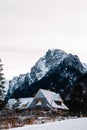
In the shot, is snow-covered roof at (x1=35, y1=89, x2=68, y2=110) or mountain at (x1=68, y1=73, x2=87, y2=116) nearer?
mountain at (x1=68, y1=73, x2=87, y2=116)

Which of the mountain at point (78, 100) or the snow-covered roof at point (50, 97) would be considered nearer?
the mountain at point (78, 100)

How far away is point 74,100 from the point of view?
80375mm

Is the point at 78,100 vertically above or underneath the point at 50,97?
underneath

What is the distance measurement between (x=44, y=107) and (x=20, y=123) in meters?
65.1

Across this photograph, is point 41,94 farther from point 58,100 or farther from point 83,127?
point 83,127

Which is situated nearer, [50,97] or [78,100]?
[78,100]

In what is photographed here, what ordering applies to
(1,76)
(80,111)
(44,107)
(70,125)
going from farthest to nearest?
(44,107) → (80,111) → (1,76) → (70,125)

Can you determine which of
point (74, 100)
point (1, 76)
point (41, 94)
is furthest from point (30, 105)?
point (1, 76)

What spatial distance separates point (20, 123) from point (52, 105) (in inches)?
2617

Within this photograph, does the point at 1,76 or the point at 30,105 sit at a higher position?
the point at 1,76

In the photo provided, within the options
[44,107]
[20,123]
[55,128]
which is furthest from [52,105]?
[55,128]

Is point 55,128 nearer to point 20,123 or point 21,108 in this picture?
point 20,123

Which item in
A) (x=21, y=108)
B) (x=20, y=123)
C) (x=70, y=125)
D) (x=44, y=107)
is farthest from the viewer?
(x=21, y=108)

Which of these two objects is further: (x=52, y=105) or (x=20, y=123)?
(x=52, y=105)
